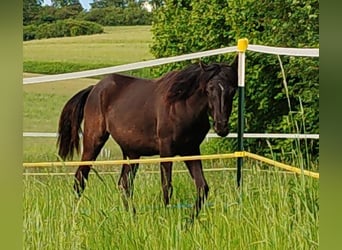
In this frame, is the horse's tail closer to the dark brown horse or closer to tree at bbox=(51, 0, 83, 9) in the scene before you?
the dark brown horse

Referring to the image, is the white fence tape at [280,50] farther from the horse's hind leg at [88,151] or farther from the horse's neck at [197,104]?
the horse's hind leg at [88,151]

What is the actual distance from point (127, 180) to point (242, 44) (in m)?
0.64

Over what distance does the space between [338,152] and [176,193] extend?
59 centimetres

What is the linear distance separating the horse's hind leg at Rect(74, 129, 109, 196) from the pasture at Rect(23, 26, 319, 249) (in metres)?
0.02

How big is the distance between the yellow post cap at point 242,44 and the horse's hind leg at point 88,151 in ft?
1.91

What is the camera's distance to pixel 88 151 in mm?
2285

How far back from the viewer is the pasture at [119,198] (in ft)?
7.20

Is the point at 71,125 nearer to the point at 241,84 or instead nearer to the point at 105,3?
the point at 105,3

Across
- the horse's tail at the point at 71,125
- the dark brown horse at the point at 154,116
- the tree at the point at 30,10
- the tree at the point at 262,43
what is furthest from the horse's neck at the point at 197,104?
the tree at the point at 30,10

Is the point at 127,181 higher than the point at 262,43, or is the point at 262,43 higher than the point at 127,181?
the point at 262,43

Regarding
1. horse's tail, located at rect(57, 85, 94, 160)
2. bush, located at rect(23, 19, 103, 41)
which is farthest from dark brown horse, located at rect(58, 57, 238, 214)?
bush, located at rect(23, 19, 103, 41)

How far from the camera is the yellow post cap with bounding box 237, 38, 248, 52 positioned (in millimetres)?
2201

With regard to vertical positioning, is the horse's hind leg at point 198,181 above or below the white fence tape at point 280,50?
below

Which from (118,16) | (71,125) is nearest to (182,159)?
(71,125)
